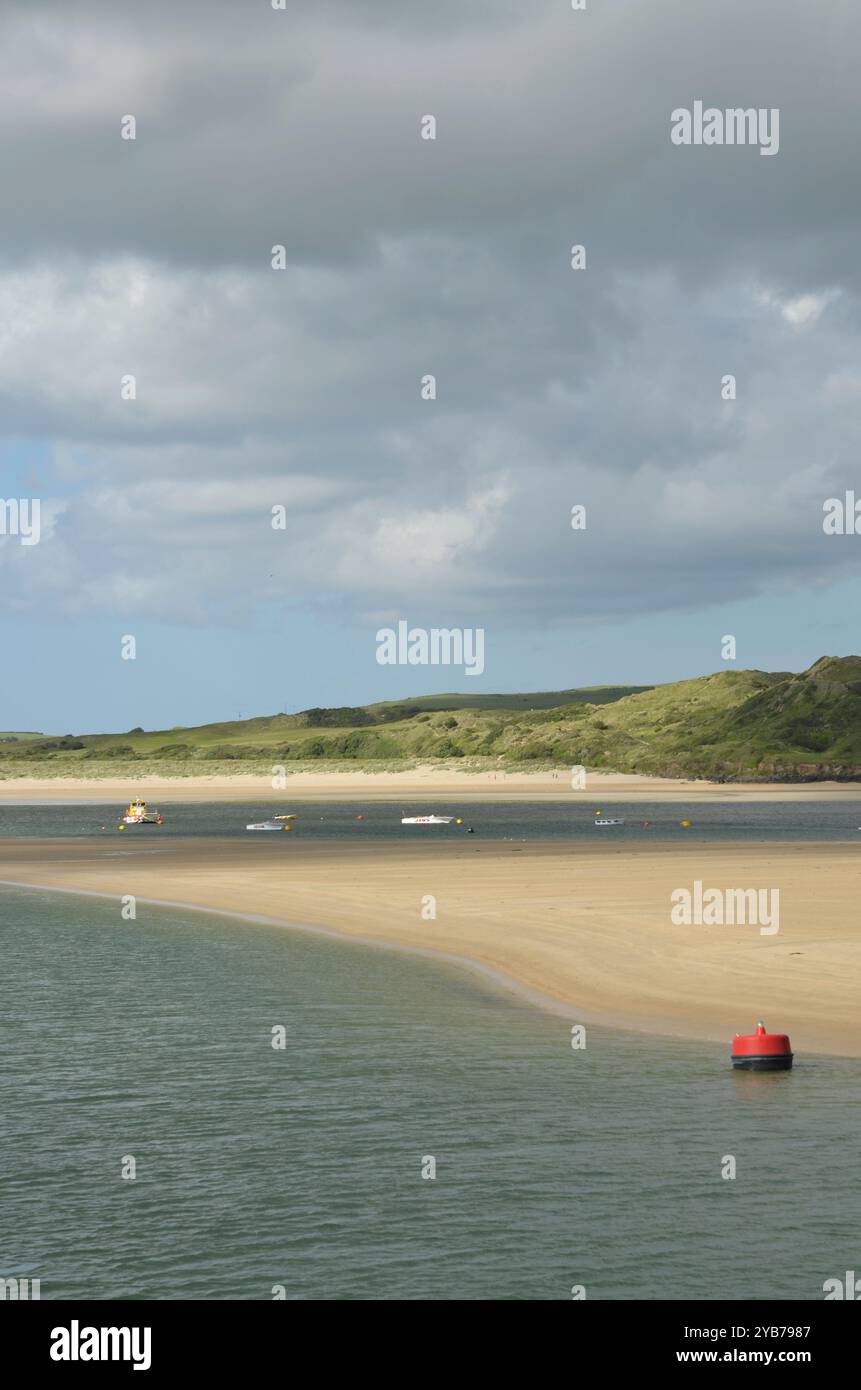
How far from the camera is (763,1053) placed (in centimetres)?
2548

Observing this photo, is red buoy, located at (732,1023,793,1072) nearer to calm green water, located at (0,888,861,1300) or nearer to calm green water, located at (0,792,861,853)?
calm green water, located at (0,888,861,1300)

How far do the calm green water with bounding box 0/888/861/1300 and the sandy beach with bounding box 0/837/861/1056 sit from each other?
2864 millimetres

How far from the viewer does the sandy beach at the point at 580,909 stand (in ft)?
105

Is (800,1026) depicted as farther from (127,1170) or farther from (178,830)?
(178,830)

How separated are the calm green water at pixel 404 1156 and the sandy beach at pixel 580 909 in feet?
9.40

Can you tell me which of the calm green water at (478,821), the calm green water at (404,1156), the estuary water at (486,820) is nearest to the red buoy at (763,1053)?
the calm green water at (404,1156)

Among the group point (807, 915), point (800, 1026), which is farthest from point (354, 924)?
point (800, 1026)

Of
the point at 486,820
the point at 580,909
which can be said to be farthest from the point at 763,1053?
the point at 486,820

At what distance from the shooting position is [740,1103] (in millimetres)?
23719

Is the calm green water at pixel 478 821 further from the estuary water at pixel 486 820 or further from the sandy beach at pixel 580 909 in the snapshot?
the sandy beach at pixel 580 909

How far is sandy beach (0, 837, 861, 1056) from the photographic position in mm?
32062

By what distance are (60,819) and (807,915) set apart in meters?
108

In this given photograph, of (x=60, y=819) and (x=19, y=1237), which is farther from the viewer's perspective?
(x=60, y=819)
